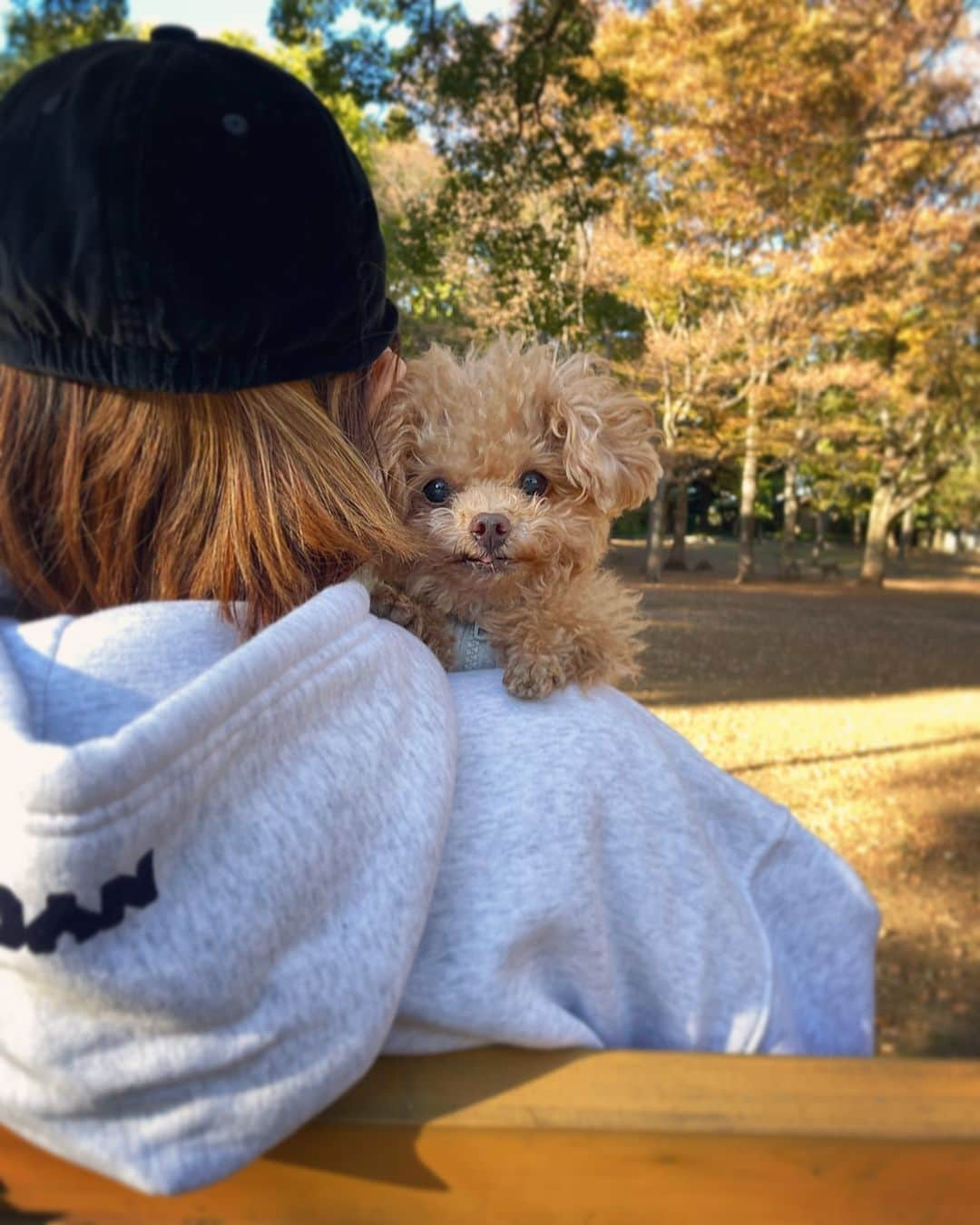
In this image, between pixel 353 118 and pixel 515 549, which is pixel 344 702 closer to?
pixel 515 549

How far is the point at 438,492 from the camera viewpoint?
1.39 meters

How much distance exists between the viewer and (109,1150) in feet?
2.62

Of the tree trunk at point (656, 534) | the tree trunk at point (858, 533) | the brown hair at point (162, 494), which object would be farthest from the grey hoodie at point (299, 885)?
the tree trunk at point (858, 533)

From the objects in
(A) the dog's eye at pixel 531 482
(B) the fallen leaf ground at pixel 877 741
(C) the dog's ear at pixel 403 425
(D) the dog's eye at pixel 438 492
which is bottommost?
(B) the fallen leaf ground at pixel 877 741

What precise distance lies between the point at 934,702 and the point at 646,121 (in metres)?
7.24

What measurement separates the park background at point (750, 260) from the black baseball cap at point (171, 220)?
7 centimetres

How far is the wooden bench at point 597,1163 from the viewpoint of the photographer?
0.83 metres

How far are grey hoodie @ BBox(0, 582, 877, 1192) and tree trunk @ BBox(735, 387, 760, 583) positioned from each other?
1734 cm

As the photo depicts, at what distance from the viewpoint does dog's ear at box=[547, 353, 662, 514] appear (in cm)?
139

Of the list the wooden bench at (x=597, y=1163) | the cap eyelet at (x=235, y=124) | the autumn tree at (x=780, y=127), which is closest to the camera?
the wooden bench at (x=597, y=1163)

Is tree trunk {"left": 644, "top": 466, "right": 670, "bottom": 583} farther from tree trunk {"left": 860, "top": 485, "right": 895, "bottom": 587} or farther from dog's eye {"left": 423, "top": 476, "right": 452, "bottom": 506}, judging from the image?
dog's eye {"left": 423, "top": 476, "right": 452, "bottom": 506}

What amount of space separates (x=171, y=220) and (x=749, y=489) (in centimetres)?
2034

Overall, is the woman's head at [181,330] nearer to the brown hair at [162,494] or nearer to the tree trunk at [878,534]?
the brown hair at [162,494]

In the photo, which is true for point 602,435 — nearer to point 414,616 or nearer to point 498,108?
point 414,616
